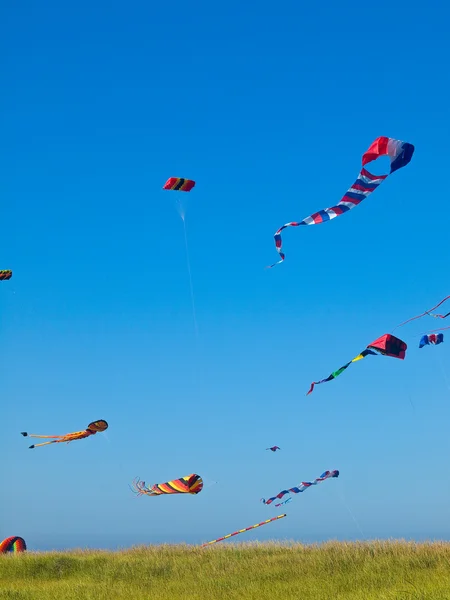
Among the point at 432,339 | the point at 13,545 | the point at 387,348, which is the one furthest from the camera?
the point at 13,545

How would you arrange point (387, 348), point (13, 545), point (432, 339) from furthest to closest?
point (13, 545) < point (432, 339) < point (387, 348)

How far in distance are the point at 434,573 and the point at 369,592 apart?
3.21 metres

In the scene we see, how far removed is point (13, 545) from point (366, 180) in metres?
25.5

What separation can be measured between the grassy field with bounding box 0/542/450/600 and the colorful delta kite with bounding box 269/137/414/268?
839 centimetres

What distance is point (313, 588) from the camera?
18312 millimetres

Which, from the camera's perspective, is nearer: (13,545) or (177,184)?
(177,184)

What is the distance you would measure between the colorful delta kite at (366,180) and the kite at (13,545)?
77.9 feet

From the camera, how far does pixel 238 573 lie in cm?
2195

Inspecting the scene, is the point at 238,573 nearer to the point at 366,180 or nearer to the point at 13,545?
the point at 366,180

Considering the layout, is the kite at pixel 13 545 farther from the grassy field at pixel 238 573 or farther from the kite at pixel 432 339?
the kite at pixel 432 339

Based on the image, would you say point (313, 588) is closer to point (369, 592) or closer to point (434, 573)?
point (369, 592)

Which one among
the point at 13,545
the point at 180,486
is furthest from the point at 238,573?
the point at 13,545

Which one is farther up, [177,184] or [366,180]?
[177,184]

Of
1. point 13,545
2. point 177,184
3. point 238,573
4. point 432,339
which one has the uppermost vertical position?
point 177,184
